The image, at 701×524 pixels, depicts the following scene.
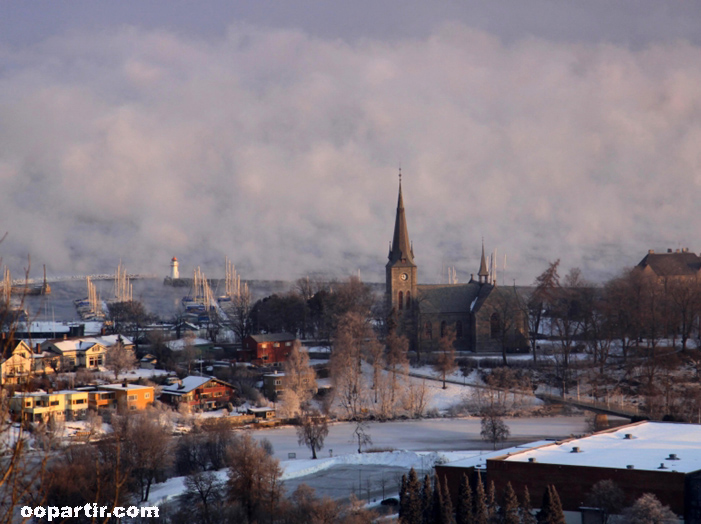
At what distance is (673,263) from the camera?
8306cm

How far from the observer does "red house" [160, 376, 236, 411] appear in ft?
192

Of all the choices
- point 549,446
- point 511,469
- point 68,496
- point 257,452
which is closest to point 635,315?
point 549,446

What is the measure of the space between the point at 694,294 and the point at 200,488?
49.5m

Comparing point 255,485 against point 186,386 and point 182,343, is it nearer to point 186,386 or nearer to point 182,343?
point 186,386

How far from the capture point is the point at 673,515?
2864cm

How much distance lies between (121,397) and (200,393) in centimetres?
595

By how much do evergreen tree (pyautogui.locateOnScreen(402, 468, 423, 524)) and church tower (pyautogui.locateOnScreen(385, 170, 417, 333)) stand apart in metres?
46.6

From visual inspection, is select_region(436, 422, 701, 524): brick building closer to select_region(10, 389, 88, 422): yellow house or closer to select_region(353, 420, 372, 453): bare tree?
select_region(353, 420, 372, 453): bare tree

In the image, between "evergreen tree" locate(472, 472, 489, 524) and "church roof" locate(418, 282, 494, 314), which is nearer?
"evergreen tree" locate(472, 472, 489, 524)

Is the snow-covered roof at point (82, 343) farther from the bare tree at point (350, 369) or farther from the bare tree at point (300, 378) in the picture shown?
the bare tree at point (350, 369)

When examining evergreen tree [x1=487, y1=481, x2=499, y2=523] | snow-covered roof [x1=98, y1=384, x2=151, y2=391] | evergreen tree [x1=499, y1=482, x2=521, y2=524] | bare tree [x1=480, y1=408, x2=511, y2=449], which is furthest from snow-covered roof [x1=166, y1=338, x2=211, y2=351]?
evergreen tree [x1=499, y1=482, x2=521, y2=524]

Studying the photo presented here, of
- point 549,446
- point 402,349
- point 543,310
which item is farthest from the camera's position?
point 543,310

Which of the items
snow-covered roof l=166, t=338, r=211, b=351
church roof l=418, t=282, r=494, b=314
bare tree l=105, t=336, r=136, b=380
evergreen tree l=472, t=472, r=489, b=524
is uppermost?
church roof l=418, t=282, r=494, b=314

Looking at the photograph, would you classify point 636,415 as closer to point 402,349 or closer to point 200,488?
point 402,349
